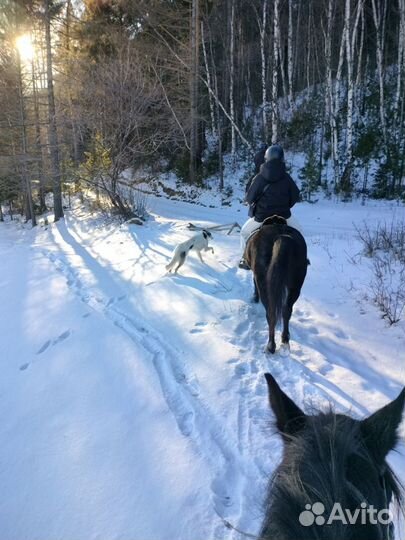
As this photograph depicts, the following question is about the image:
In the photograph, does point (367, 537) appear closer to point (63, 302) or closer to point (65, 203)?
point (63, 302)

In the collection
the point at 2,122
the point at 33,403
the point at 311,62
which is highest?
the point at 311,62

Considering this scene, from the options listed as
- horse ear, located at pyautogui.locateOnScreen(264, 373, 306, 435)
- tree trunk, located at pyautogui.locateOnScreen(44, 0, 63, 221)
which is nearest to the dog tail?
horse ear, located at pyautogui.locateOnScreen(264, 373, 306, 435)

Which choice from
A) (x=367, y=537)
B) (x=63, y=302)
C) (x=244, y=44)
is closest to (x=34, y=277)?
(x=63, y=302)

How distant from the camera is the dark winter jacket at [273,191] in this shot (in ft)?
16.5

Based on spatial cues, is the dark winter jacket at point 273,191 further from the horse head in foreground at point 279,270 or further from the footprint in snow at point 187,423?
the footprint in snow at point 187,423

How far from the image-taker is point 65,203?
848 inches

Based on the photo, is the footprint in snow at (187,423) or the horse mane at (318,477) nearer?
the horse mane at (318,477)

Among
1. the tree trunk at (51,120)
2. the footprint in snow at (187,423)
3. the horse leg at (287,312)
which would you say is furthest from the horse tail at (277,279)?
the tree trunk at (51,120)

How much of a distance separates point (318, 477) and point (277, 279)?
3.10 meters

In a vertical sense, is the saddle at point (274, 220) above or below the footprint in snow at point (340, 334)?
above

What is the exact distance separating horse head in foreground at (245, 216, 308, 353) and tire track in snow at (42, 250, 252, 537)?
1.16 metres

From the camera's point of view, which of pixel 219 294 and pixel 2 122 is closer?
pixel 219 294

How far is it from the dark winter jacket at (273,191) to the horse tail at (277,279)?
1.30m

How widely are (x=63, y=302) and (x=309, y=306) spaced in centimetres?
437
